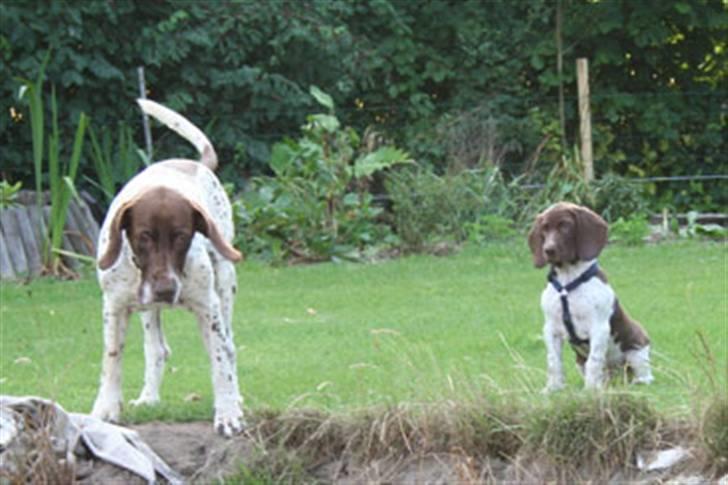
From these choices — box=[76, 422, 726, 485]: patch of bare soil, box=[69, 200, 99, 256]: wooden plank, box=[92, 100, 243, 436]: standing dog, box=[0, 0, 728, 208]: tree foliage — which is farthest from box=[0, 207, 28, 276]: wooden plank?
box=[76, 422, 726, 485]: patch of bare soil

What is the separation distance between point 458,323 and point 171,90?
877 centimetres

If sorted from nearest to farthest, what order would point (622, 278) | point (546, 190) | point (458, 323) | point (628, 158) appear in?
point (458, 323), point (622, 278), point (546, 190), point (628, 158)

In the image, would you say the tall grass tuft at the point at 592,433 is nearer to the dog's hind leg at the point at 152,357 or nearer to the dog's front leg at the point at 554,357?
the dog's front leg at the point at 554,357

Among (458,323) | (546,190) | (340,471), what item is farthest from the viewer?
(546,190)

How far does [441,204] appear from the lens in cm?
1647

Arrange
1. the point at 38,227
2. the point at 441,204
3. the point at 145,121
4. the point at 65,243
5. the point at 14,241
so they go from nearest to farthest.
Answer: the point at 14,241 → the point at 38,227 → the point at 65,243 → the point at 441,204 → the point at 145,121

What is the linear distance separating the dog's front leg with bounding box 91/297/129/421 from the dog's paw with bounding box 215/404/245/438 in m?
0.57

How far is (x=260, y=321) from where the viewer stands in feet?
38.3

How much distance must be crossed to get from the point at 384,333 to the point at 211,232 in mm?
3078

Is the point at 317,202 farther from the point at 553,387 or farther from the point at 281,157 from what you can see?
the point at 553,387

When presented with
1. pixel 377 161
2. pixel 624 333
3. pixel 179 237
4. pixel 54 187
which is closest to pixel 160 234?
pixel 179 237

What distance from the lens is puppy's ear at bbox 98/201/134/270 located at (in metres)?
7.20

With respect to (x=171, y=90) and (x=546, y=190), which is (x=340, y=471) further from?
(x=171, y=90)

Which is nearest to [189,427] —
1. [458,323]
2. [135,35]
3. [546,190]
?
[458,323]
